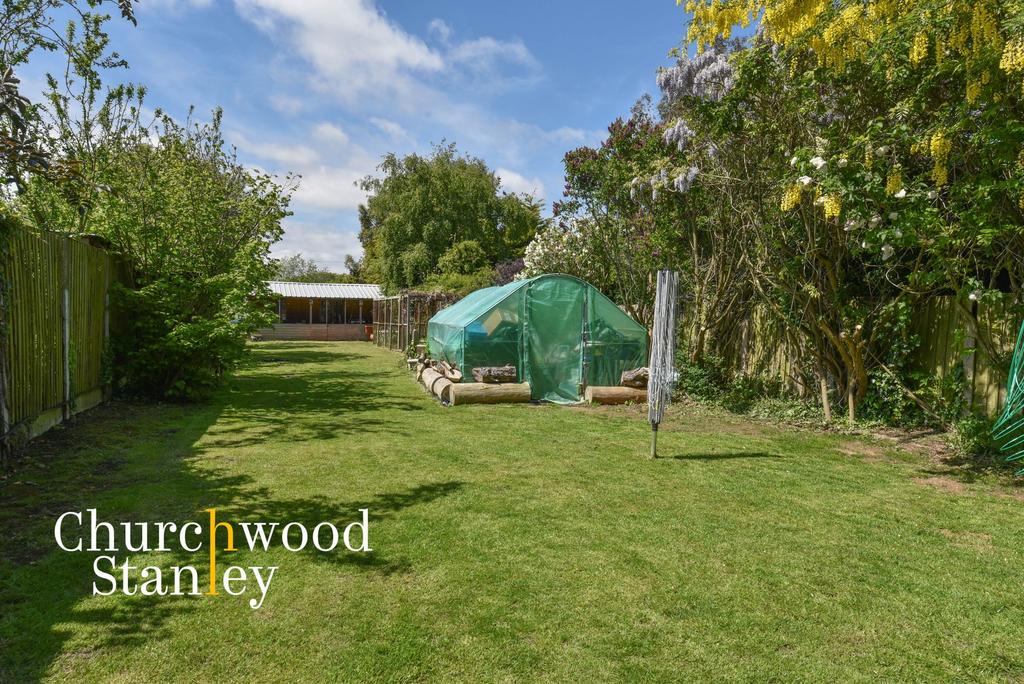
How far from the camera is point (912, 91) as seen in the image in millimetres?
7512

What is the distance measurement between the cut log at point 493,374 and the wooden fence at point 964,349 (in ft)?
15.2

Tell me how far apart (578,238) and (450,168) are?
18.4 metres

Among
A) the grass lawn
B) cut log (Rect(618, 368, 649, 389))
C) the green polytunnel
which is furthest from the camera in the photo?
the green polytunnel

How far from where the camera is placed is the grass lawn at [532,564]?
298 cm

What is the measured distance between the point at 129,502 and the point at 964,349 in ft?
28.2

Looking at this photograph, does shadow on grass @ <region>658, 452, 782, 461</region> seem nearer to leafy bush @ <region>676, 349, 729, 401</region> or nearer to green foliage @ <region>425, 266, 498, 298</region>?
leafy bush @ <region>676, 349, 729, 401</region>

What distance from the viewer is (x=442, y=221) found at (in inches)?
1241

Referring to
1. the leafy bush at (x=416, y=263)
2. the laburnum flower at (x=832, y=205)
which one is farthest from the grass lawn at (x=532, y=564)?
the leafy bush at (x=416, y=263)

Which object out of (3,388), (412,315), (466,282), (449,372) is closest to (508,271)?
(466,282)

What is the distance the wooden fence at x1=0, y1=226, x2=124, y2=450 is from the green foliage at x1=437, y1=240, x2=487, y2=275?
2043 cm

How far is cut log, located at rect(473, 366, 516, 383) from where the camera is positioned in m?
11.4

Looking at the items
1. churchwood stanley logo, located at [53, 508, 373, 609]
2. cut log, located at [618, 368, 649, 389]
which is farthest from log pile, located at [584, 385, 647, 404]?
churchwood stanley logo, located at [53, 508, 373, 609]

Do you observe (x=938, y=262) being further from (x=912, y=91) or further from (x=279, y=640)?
(x=279, y=640)

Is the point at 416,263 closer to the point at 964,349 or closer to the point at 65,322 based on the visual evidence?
the point at 65,322
